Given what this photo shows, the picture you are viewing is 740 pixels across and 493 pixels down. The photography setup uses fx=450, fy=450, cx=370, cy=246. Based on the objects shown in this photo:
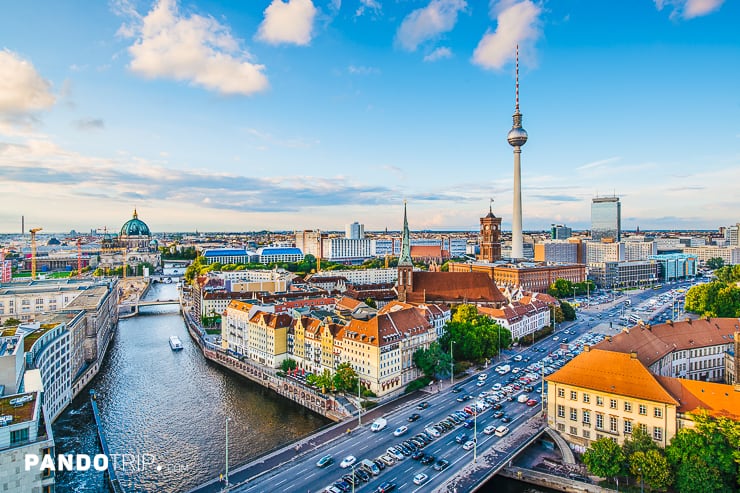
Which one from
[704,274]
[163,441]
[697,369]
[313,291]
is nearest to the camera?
[163,441]

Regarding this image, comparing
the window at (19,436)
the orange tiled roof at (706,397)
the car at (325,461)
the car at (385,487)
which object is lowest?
the car at (385,487)

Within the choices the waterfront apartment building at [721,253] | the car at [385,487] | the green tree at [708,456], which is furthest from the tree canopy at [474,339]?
the waterfront apartment building at [721,253]

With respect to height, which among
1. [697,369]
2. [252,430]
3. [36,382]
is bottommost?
[252,430]

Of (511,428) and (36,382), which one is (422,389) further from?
(36,382)

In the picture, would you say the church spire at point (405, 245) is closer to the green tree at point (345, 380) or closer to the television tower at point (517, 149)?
the green tree at point (345, 380)

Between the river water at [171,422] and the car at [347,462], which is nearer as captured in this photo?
the car at [347,462]

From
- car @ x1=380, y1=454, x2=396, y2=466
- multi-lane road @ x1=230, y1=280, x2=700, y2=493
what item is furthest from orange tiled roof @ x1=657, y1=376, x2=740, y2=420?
car @ x1=380, y1=454, x2=396, y2=466

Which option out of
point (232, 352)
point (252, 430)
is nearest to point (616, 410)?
point (252, 430)

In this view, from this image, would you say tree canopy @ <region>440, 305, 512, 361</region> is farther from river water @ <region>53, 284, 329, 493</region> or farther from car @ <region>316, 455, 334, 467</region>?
car @ <region>316, 455, 334, 467</region>
